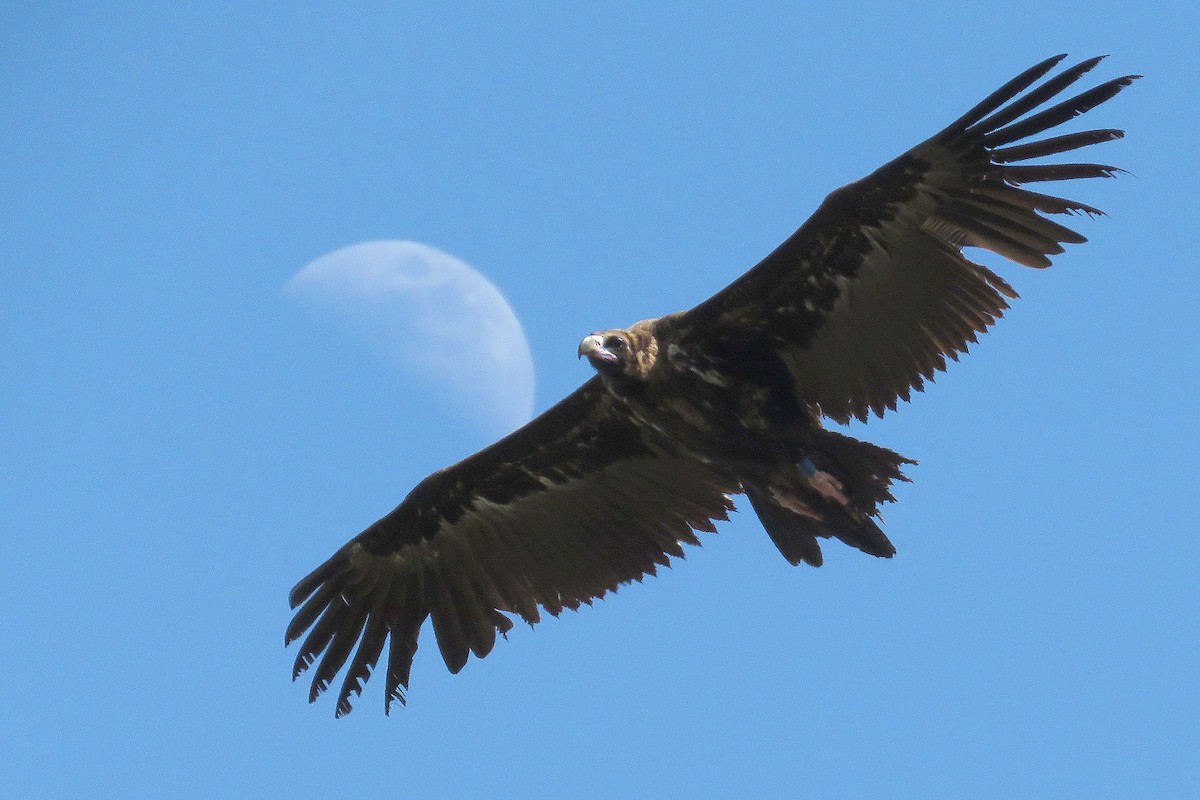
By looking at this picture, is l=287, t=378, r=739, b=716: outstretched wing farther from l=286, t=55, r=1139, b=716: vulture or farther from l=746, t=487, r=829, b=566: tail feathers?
l=746, t=487, r=829, b=566: tail feathers

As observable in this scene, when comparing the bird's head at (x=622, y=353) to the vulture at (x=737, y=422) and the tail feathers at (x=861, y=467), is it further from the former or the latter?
the tail feathers at (x=861, y=467)

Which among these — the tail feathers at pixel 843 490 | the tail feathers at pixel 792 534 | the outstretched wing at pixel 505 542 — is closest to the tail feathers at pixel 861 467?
the tail feathers at pixel 843 490

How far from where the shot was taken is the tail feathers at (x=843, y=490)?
36.6 feet

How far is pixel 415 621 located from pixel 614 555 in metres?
1.81

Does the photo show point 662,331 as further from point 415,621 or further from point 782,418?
point 415,621

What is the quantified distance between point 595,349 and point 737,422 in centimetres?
126

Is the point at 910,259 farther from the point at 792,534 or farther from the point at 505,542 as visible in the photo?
the point at 505,542

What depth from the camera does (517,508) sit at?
13102mm

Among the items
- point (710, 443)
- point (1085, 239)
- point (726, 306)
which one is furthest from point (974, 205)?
point (710, 443)

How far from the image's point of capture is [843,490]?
11250mm

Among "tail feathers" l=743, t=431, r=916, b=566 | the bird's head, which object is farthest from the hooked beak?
"tail feathers" l=743, t=431, r=916, b=566

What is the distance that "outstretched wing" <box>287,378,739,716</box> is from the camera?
12.7 meters

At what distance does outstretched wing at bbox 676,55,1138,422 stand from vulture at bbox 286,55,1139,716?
0.01 metres

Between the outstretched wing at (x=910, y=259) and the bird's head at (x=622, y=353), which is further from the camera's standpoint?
the bird's head at (x=622, y=353)
